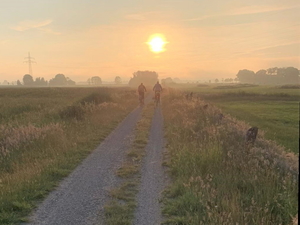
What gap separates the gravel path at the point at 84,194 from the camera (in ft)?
17.0

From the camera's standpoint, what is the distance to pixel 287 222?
181 inches

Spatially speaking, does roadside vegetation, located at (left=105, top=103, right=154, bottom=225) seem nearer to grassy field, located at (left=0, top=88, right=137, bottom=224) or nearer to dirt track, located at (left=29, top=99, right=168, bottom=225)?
dirt track, located at (left=29, top=99, right=168, bottom=225)

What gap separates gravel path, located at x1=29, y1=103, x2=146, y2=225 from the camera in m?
5.19

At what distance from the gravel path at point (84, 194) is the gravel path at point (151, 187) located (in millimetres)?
820

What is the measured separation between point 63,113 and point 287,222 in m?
15.9

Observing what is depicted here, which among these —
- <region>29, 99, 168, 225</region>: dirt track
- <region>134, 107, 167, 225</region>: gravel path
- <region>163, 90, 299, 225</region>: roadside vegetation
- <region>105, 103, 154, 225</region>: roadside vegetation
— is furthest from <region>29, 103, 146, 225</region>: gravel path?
<region>163, 90, 299, 225</region>: roadside vegetation

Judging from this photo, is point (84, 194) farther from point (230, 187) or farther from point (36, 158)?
point (36, 158)

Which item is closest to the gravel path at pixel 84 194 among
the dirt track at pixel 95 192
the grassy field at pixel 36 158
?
the dirt track at pixel 95 192

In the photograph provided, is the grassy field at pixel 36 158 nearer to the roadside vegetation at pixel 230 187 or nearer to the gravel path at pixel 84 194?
the gravel path at pixel 84 194

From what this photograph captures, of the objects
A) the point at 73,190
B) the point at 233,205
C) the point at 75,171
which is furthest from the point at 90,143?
the point at 233,205

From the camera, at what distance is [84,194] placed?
632 cm

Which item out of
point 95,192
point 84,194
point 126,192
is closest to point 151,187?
point 126,192

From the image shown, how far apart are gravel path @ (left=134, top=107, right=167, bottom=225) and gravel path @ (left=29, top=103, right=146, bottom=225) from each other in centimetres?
82

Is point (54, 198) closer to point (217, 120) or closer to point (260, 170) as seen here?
point (260, 170)
